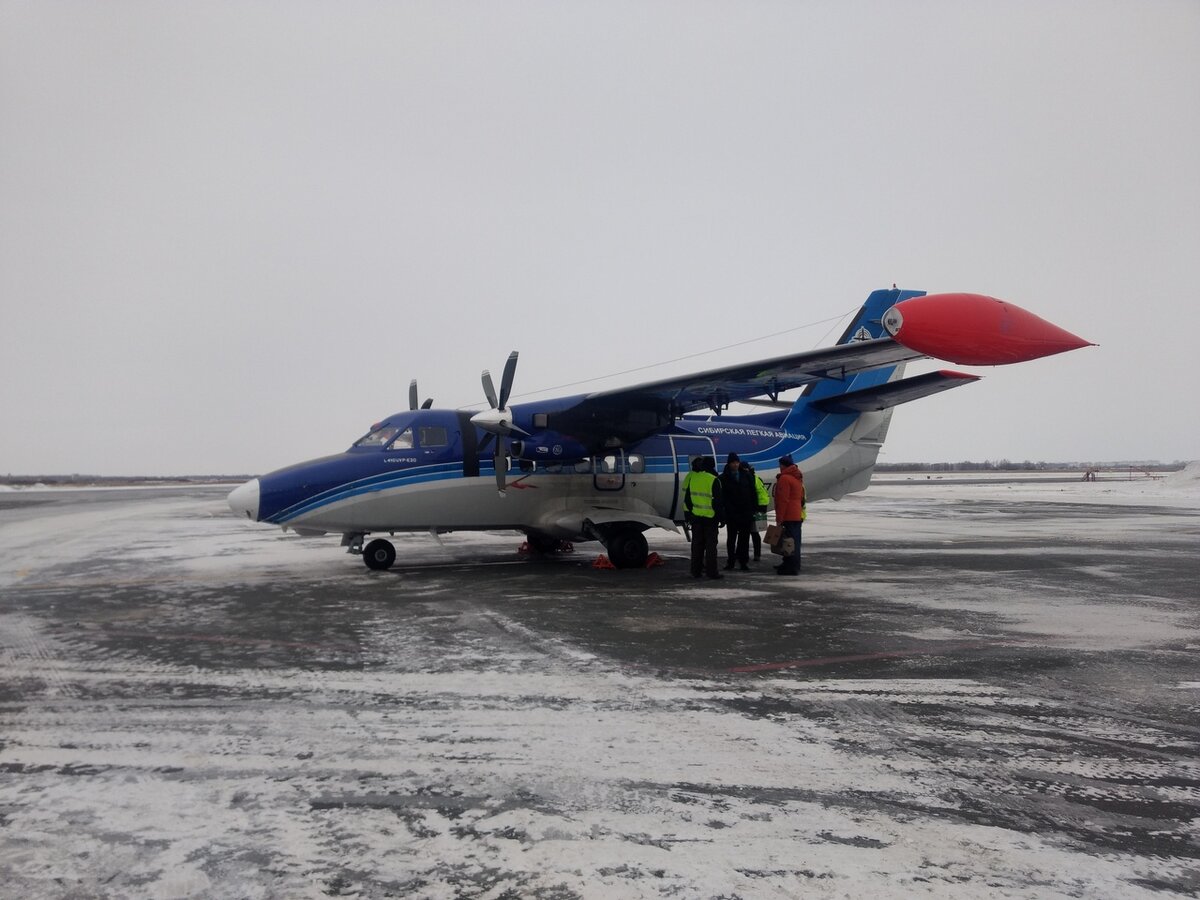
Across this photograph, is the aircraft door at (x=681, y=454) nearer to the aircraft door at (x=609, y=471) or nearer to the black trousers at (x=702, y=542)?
the aircraft door at (x=609, y=471)

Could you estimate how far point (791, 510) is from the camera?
12484 mm

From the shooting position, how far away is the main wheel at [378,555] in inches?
521

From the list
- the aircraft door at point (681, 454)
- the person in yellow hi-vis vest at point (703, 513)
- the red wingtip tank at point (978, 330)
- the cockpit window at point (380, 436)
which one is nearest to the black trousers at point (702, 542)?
the person in yellow hi-vis vest at point (703, 513)

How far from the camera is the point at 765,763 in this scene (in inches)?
169

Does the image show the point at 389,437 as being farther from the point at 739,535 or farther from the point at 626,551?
the point at 739,535

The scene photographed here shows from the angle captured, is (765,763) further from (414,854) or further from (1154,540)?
(1154,540)

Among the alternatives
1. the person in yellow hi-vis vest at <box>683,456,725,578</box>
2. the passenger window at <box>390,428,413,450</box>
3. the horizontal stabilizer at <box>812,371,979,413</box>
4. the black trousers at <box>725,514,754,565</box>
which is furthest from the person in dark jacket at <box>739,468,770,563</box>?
the passenger window at <box>390,428,413,450</box>

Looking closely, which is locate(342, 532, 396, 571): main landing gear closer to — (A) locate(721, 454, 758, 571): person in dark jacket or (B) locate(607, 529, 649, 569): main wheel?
(B) locate(607, 529, 649, 569): main wheel

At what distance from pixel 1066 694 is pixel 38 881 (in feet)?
20.4

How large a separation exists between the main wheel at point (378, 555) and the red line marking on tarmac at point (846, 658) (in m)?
8.43

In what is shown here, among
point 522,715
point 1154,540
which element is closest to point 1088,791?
point 522,715

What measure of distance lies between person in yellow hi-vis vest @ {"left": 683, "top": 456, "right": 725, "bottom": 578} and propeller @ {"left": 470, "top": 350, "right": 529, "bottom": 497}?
10.5 ft

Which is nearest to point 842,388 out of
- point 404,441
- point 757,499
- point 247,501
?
point 757,499

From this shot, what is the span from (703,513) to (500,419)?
12.0 ft
